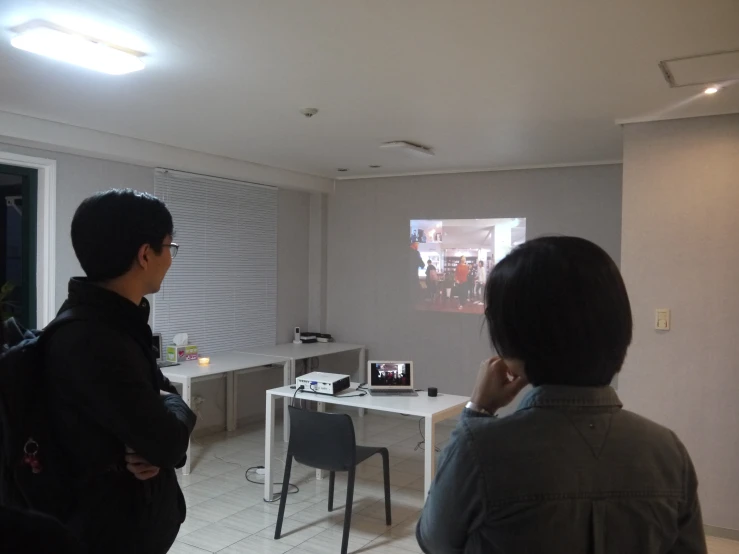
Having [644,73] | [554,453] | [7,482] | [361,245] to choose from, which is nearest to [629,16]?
[644,73]

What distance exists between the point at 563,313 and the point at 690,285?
319cm

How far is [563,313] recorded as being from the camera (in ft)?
2.94

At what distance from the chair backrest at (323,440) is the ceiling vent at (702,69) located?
2.38 m

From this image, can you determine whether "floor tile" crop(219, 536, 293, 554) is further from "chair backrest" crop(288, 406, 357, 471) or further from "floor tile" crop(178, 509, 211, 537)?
"chair backrest" crop(288, 406, 357, 471)

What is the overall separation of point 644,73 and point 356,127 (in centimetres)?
190

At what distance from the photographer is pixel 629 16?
2271 mm

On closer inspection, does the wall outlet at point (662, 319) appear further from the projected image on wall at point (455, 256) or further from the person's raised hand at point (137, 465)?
the person's raised hand at point (137, 465)

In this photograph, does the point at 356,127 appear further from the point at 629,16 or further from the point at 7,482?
the point at 7,482

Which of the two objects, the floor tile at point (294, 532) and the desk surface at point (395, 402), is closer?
the floor tile at point (294, 532)

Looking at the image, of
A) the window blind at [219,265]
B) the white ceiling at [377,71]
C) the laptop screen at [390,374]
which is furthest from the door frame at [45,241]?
the laptop screen at [390,374]

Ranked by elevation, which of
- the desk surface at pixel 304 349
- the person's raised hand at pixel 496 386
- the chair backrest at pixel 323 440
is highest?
the person's raised hand at pixel 496 386

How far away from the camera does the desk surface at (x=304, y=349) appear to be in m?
5.69

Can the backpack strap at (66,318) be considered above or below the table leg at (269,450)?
above

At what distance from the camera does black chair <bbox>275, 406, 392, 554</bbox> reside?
3346 millimetres
